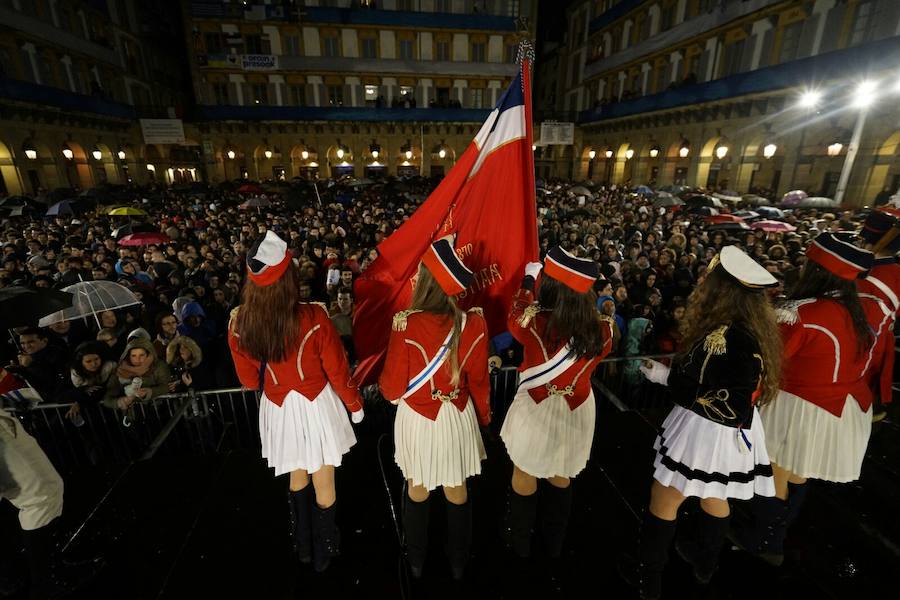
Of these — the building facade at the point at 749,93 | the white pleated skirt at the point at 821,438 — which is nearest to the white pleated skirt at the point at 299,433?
the white pleated skirt at the point at 821,438

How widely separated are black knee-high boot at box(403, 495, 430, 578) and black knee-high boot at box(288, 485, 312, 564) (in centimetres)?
66

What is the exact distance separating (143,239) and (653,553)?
413 inches

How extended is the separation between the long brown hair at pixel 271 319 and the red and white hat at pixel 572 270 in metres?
1.46

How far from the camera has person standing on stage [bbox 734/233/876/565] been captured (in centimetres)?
249

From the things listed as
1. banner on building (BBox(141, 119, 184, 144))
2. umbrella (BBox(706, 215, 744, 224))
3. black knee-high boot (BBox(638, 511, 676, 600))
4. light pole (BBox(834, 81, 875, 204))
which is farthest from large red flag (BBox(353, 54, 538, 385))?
banner on building (BBox(141, 119, 184, 144))

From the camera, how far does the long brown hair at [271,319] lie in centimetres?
240

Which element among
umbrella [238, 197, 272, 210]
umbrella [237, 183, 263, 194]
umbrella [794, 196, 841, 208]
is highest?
umbrella [794, 196, 841, 208]

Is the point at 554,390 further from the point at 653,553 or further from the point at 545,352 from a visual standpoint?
the point at 653,553

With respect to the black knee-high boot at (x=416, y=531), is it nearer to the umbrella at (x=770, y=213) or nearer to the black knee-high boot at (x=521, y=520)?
the black knee-high boot at (x=521, y=520)

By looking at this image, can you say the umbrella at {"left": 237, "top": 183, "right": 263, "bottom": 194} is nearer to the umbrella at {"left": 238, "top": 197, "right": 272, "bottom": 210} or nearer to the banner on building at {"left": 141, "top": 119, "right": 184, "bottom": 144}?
the umbrella at {"left": 238, "top": 197, "right": 272, "bottom": 210}

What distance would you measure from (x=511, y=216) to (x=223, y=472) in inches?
133

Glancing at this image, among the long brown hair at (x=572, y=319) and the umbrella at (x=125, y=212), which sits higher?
the long brown hair at (x=572, y=319)

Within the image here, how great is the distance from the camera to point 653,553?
2658 millimetres

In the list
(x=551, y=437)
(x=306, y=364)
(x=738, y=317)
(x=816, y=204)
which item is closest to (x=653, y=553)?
(x=551, y=437)
